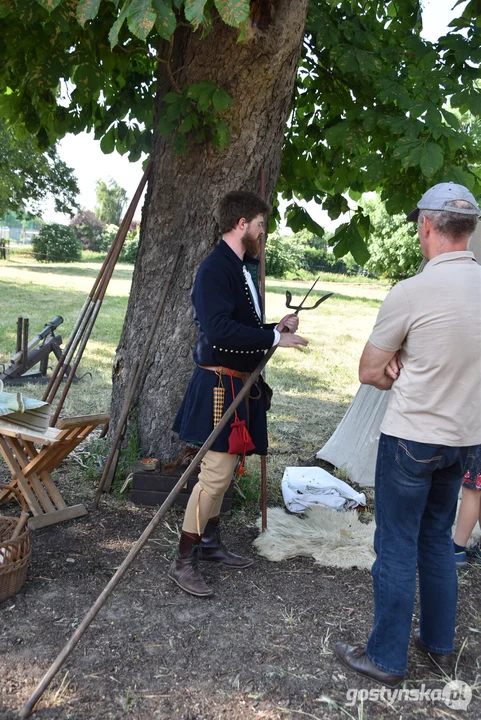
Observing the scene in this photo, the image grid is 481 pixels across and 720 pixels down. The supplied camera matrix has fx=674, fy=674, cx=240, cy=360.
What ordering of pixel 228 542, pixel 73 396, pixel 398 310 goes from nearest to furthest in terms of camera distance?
1. pixel 398 310
2. pixel 228 542
3. pixel 73 396

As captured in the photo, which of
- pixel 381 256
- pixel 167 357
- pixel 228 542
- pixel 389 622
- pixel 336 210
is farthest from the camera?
pixel 381 256

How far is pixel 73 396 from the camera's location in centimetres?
727

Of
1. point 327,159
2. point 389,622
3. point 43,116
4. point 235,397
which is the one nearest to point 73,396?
point 43,116

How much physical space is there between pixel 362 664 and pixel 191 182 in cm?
Result: 302

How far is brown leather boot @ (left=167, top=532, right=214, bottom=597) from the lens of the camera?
3.24m

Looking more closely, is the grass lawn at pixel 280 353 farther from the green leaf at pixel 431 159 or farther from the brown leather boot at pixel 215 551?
the green leaf at pixel 431 159

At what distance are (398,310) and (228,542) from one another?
2.09m

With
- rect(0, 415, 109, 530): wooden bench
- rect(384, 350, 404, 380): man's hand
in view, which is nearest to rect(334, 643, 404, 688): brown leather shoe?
rect(384, 350, 404, 380): man's hand

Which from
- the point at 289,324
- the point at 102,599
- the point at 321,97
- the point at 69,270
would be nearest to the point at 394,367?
the point at 289,324

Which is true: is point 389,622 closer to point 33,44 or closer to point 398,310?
point 398,310

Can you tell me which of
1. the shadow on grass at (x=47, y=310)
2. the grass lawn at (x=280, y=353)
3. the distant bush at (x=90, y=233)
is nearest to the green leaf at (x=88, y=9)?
the grass lawn at (x=280, y=353)

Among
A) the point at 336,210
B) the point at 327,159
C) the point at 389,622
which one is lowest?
the point at 389,622

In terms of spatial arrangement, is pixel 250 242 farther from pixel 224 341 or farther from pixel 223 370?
pixel 223 370

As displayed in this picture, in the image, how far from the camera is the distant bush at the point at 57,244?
32656 millimetres
